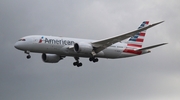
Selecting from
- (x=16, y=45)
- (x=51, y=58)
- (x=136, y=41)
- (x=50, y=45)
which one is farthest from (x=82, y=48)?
(x=136, y=41)

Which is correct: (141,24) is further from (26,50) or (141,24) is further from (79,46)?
(26,50)

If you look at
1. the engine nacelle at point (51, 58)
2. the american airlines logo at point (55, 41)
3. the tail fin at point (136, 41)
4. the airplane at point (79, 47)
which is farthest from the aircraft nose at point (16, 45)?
the tail fin at point (136, 41)

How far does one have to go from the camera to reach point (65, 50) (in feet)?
292

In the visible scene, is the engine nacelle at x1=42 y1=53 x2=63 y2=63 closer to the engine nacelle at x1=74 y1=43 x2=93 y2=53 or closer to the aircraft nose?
the engine nacelle at x1=74 y1=43 x2=93 y2=53

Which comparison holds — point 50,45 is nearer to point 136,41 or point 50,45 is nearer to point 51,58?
point 51,58

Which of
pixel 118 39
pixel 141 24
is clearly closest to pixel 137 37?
pixel 141 24

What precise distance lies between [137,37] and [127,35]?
39.1 ft

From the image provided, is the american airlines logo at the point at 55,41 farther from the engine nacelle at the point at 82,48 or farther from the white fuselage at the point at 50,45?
the engine nacelle at the point at 82,48

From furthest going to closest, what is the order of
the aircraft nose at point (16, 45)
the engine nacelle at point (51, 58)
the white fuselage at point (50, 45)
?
1. the engine nacelle at point (51, 58)
2. the aircraft nose at point (16, 45)
3. the white fuselage at point (50, 45)

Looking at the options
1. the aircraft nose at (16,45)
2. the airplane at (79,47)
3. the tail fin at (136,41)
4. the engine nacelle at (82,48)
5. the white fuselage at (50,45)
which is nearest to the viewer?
the white fuselage at (50,45)

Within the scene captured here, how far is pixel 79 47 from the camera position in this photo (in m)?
88.9

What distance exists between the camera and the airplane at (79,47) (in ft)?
288

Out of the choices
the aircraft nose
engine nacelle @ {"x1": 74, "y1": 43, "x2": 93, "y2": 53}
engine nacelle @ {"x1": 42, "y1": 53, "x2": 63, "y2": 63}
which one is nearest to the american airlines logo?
engine nacelle @ {"x1": 74, "y1": 43, "x2": 93, "y2": 53}

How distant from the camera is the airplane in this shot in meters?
87.7
